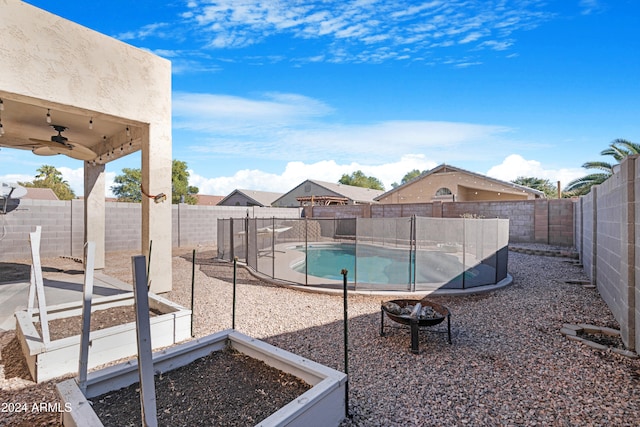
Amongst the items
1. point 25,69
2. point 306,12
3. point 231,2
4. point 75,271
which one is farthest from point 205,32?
point 75,271

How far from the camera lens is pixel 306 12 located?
6840 millimetres

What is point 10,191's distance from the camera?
841cm

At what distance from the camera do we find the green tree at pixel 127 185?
31391 mm

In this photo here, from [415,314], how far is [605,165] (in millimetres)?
15701

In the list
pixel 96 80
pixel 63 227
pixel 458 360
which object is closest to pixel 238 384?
pixel 458 360

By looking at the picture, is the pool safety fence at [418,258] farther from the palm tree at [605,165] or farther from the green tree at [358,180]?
the green tree at [358,180]

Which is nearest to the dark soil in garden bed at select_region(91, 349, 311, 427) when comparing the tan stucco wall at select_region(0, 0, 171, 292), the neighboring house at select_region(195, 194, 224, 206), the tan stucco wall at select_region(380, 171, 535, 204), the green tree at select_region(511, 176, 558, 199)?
the tan stucco wall at select_region(0, 0, 171, 292)

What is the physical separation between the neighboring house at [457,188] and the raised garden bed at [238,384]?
17016 mm

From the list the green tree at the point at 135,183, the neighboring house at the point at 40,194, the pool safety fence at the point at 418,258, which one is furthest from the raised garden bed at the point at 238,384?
the green tree at the point at 135,183

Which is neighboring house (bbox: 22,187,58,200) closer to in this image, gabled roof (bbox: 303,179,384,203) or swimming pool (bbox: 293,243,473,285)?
gabled roof (bbox: 303,179,384,203)

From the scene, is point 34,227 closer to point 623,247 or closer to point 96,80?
point 96,80

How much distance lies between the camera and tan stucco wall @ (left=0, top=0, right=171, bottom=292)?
402 centimetres

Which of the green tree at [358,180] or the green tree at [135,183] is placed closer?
the green tree at [135,183]

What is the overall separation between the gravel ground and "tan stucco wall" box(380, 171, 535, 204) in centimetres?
1281
